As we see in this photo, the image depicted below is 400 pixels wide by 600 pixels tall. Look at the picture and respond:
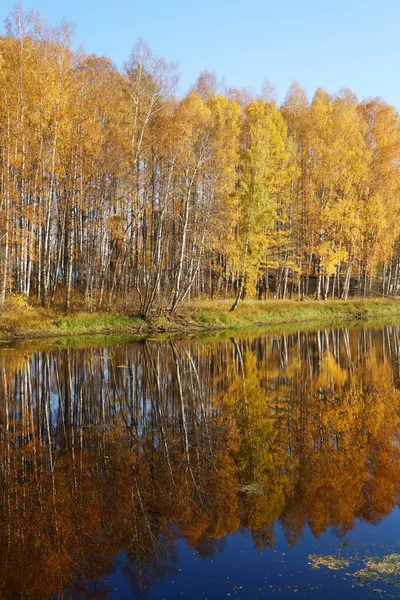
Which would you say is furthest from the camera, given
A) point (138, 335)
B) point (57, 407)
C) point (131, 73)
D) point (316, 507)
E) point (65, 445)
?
point (131, 73)

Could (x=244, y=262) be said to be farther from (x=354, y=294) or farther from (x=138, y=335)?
(x=354, y=294)

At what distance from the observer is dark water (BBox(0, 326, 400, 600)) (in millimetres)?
5812

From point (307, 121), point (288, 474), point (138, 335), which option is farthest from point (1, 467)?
point (307, 121)

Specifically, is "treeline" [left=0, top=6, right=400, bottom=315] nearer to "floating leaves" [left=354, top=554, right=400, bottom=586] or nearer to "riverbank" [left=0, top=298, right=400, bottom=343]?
"riverbank" [left=0, top=298, right=400, bottom=343]

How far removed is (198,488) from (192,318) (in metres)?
21.1

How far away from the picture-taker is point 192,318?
94.7 ft

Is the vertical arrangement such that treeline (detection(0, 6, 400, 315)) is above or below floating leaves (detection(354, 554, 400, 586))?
above

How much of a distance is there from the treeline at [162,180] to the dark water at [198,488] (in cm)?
1247

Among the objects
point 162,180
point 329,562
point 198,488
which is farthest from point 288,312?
point 329,562

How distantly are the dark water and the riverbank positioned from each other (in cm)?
914

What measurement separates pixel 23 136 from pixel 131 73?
8559mm

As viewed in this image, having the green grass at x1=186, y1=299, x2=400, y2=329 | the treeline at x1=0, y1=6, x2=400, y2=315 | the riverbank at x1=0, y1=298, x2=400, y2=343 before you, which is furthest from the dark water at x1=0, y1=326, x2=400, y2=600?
the green grass at x1=186, y1=299, x2=400, y2=329

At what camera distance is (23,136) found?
A: 2356cm

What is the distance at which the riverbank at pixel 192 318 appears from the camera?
24.4 m
